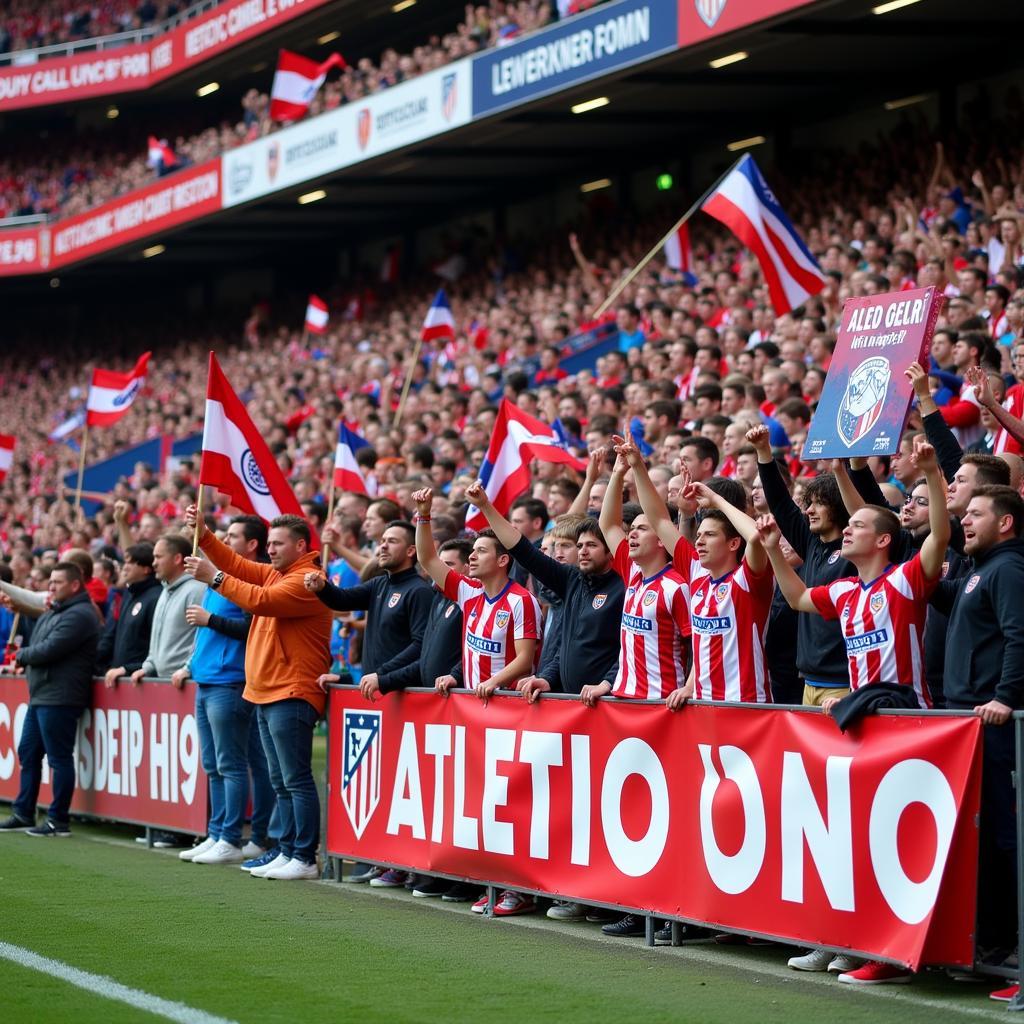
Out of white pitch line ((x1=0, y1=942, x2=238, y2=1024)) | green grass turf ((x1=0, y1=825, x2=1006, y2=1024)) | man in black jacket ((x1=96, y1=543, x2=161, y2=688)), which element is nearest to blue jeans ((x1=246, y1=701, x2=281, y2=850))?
green grass turf ((x1=0, y1=825, x2=1006, y2=1024))

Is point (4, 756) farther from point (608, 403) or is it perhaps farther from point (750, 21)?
point (750, 21)

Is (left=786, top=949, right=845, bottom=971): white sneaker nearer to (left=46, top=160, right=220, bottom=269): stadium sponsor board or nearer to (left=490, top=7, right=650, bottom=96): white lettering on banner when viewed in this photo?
(left=490, top=7, right=650, bottom=96): white lettering on banner

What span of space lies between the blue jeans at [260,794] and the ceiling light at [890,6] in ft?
35.3

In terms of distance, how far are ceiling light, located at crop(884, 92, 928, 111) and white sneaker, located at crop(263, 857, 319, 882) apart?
14051 millimetres

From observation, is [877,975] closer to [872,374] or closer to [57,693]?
[872,374]

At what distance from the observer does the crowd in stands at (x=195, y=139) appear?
82.0 ft

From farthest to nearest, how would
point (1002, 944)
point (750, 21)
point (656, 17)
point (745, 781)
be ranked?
point (656, 17)
point (750, 21)
point (745, 781)
point (1002, 944)

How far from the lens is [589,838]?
7922mm

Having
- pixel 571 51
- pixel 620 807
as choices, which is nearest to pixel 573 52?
pixel 571 51

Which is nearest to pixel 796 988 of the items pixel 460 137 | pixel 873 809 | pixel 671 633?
pixel 873 809

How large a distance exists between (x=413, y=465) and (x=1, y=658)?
4.35 meters

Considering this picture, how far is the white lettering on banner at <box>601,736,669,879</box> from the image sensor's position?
7.52m

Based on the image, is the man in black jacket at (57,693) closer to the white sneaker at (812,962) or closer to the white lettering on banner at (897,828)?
the white sneaker at (812,962)

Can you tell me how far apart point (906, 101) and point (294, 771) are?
14.0 m
